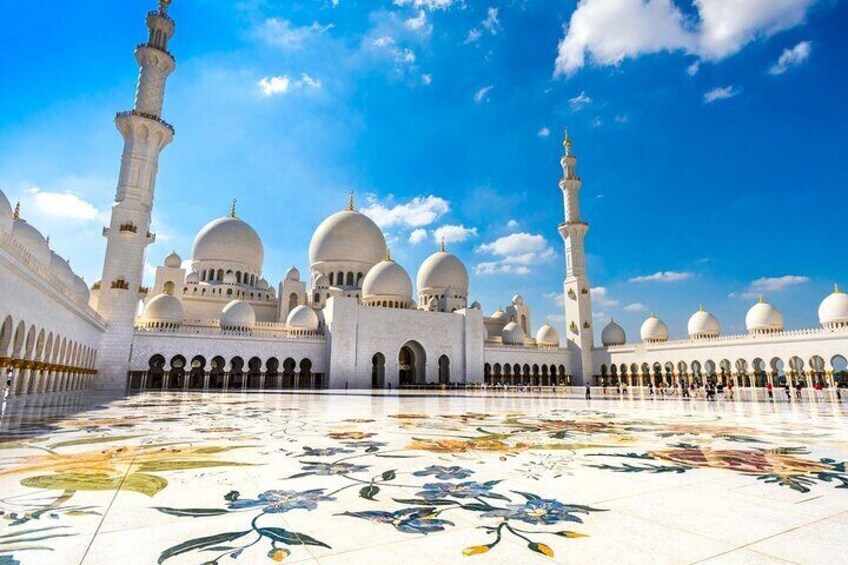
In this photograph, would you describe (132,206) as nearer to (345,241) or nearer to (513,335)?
(345,241)

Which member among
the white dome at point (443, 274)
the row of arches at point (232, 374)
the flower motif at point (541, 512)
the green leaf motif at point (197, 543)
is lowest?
the green leaf motif at point (197, 543)

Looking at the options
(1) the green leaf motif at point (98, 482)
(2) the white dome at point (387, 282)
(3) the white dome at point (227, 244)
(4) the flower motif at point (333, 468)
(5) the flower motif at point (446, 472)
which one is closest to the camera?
(1) the green leaf motif at point (98, 482)

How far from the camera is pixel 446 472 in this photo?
322 centimetres

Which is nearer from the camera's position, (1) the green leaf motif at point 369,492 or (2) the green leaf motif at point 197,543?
(2) the green leaf motif at point 197,543

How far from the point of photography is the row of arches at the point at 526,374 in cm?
3300

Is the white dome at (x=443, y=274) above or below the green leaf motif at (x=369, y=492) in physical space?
above

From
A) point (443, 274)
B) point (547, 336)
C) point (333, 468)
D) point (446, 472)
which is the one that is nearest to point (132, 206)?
point (443, 274)

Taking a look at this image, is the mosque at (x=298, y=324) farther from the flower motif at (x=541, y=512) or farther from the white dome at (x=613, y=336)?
the flower motif at (x=541, y=512)

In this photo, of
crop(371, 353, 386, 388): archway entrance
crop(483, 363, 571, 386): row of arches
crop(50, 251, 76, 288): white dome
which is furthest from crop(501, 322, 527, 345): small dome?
crop(50, 251, 76, 288): white dome

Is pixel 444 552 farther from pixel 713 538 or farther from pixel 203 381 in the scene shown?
pixel 203 381

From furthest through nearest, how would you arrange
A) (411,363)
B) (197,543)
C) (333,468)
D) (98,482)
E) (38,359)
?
(411,363)
(38,359)
(333,468)
(98,482)
(197,543)

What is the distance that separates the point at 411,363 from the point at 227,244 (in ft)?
48.0

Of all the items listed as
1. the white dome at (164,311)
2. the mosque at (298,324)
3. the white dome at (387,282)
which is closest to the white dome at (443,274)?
the mosque at (298,324)

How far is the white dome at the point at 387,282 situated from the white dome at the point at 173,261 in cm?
1184
